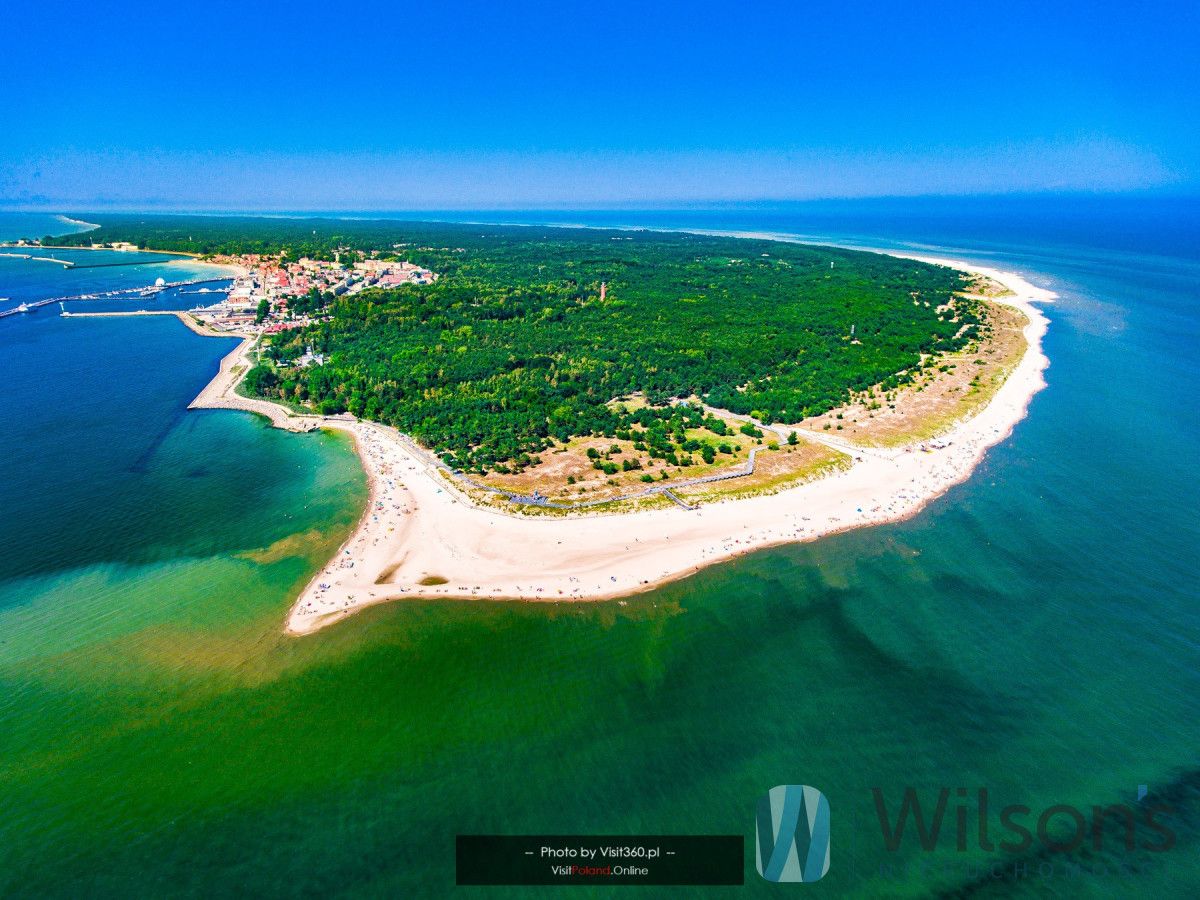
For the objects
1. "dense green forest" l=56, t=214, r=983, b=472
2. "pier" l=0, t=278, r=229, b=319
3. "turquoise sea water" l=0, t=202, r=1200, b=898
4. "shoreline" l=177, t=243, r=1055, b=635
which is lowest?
"turquoise sea water" l=0, t=202, r=1200, b=898

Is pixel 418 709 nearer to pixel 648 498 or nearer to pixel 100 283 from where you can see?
pixel 648 498

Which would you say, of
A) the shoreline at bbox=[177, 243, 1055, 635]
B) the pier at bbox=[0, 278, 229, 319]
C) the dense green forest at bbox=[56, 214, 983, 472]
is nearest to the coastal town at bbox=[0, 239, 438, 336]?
the pier at bbox=[0, 278, 229, 319]

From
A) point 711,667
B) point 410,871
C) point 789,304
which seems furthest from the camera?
point 789,304

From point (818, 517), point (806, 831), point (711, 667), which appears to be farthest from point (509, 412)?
point (806, 831)

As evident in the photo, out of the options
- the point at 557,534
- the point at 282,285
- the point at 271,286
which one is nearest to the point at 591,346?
the point at 557,534

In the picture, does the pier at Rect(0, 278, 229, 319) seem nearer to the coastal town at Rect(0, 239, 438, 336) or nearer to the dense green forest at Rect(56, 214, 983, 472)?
the coastal town at Rect(0, 239, 438, 336)

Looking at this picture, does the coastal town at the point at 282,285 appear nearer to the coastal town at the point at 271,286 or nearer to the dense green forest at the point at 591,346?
the coastal town at the point at 271,286
